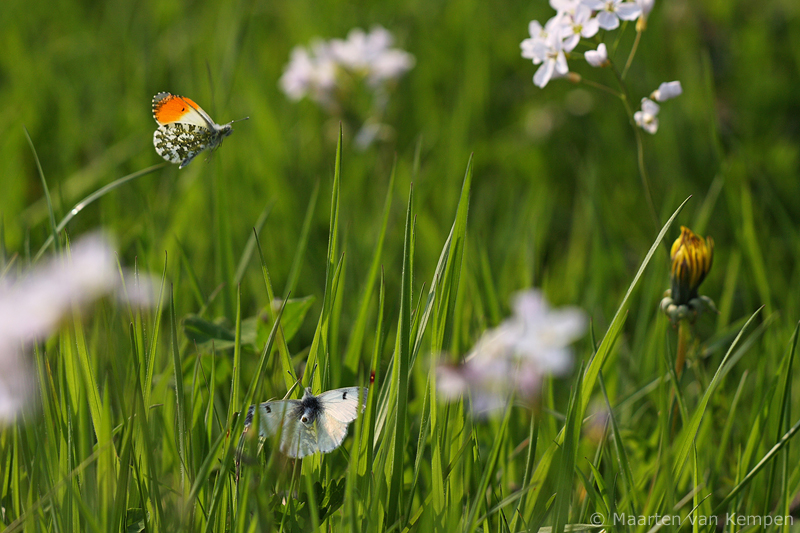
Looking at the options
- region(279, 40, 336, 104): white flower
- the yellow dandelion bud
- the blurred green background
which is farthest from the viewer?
region(279, 40, 336, 104): white flower

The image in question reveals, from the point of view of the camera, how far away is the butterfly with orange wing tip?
3.63 ft

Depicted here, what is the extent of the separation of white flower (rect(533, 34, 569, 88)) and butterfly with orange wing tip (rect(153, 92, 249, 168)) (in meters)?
0.55

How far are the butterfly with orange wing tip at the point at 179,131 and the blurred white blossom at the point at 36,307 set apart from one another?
0.86 feet

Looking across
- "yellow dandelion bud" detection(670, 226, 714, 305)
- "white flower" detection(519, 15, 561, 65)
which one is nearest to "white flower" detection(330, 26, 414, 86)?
"white flower" detection(519, 15, 561, 65)

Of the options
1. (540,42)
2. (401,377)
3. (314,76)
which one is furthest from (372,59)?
(401,377)

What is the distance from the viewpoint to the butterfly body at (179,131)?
1.11m

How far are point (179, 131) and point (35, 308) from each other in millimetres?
467

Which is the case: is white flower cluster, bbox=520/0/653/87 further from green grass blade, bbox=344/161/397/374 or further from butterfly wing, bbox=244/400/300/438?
butterfly wing, bbox=244/400/300/438

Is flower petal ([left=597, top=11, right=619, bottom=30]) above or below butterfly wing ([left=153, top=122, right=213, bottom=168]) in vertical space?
above

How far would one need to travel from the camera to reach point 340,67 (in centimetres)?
239

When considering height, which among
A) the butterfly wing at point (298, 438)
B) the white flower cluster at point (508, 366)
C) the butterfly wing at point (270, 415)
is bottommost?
the butterfly wing at point (298, 438)

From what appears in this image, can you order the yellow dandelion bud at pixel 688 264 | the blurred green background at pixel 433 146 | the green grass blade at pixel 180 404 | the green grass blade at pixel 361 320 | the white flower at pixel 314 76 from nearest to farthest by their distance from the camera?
the green grass blade at pixel 180 404
the yellow dandelion bud at pixel 688 264
the green grass blade at pixel 361 320
the blurred green background at pixel 433 146
the white flower at pixel 314 76

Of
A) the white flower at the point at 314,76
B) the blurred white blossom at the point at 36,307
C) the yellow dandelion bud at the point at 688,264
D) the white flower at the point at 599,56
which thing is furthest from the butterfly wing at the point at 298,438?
the white flower at the point at 314,76

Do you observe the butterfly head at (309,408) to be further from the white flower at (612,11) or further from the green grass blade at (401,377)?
the white flower at (612,11)
